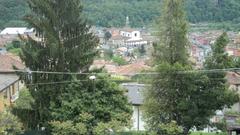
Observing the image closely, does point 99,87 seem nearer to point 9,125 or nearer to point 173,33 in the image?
point 9,125

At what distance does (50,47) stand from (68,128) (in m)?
3.62

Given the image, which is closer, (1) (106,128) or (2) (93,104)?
(1) (106,128)

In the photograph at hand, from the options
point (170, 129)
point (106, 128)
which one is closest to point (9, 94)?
point (106, 128)

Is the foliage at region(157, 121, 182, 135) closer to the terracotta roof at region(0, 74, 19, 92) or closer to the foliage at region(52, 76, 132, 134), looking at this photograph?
the foliage at region(52, 76, 132, 134)

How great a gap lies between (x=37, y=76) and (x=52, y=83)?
0.71 metres

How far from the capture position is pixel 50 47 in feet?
66.8

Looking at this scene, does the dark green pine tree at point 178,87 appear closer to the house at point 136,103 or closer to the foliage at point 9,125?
the foliage at point 9,125

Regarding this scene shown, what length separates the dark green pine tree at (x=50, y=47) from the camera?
2053cm

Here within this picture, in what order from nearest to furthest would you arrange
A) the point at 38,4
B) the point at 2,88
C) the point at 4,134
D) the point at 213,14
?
the point at 4,134 < the point at 38,4 < the point at 2,88 < the point at 213,14

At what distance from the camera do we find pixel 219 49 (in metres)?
22.5

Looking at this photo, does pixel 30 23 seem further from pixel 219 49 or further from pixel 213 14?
pixel 213 14

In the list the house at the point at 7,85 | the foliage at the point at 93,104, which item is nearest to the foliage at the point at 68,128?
the foliage at the point at 93,104

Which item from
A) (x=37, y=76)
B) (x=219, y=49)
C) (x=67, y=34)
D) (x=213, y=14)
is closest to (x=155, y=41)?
(x=219, y=49)

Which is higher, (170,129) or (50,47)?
(50,47)
